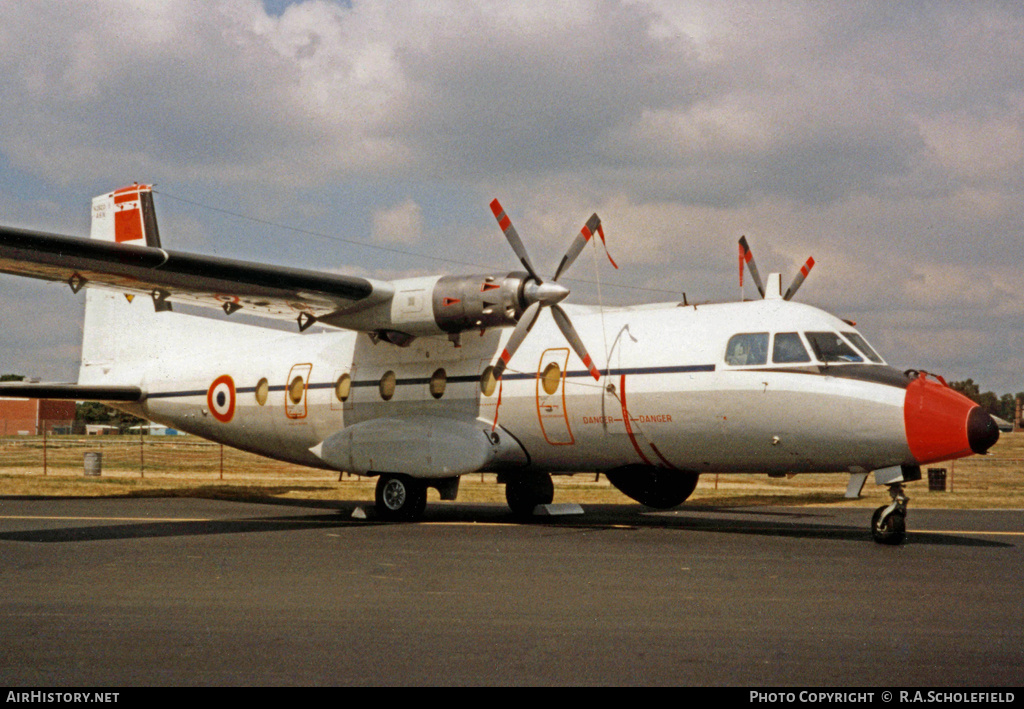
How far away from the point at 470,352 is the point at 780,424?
602cm

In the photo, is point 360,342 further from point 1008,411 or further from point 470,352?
point 1008,411

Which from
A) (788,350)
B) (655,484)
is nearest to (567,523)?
(655,484)

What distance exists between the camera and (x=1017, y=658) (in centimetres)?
654

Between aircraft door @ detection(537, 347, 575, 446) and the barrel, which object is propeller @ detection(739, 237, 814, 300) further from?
the barrel

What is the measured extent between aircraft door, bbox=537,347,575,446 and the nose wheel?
510 centimetres

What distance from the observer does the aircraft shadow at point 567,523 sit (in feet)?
48.8

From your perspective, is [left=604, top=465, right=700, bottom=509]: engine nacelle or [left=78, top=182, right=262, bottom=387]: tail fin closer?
[left=604, top=465, right=700, bottom=509]: engine nacelle

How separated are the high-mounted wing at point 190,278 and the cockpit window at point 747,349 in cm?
621

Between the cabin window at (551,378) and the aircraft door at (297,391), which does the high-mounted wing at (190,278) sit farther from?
the cabin window at (551,378)

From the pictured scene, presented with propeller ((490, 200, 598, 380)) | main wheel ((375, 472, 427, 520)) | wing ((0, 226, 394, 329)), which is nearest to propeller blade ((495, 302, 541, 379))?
propeller ((490, 200, 598, 380))

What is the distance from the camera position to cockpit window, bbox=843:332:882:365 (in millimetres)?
14695

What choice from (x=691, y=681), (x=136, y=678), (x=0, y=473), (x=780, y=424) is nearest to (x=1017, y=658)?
(x=691, y=681)

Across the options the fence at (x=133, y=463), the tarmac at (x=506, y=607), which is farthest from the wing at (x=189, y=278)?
the fence at (x=133, y=463)

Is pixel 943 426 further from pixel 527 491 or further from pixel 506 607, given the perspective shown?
pixel 527 491
